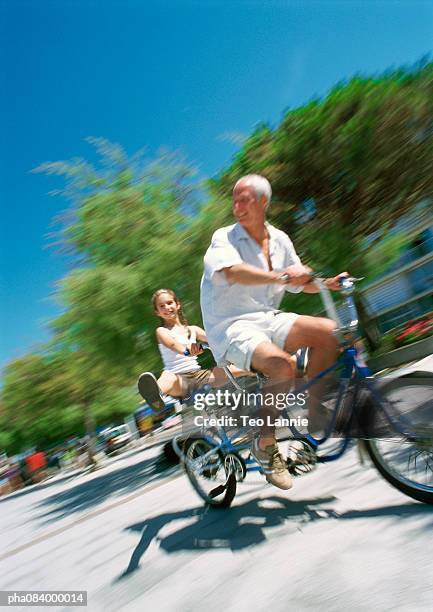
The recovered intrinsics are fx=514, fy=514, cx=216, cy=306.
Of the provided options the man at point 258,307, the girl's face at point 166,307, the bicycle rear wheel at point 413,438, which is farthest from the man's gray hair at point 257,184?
the girl's face at point 166,307

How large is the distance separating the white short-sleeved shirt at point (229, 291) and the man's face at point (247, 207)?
54 mm

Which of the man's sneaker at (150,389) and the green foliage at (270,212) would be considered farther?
the green foliage at (270,212)

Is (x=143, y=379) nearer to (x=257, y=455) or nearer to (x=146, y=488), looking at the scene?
(x=257, y=455)

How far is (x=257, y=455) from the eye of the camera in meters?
2.68

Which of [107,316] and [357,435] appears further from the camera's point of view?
[107,316]

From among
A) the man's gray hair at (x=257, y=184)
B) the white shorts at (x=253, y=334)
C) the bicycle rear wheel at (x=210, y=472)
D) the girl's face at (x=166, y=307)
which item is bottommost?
the bicycle rear wheel at (x=210, y=472)

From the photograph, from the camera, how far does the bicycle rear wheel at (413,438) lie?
2.23 m

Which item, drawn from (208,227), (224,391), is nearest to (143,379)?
(224,391)

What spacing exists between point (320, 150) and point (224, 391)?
849 centimetres

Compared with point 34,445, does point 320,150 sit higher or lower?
higher

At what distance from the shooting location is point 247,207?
2670 millimetres

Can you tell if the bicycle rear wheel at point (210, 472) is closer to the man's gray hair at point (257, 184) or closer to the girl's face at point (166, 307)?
the girl's face at point (166, 307)

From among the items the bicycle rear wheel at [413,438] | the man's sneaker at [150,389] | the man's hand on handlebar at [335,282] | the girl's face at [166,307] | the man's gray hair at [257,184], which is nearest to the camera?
the bicycle rear wheel at [413,438]

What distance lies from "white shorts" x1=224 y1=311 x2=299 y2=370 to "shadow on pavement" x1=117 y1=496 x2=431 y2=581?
0.84m
